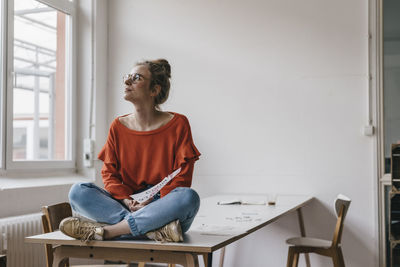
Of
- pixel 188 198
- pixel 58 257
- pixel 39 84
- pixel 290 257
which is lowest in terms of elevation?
pixel 290 257

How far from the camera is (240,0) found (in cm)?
420

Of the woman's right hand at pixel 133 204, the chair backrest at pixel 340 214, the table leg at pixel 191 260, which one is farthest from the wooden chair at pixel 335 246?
the table leg at pixel 191 260

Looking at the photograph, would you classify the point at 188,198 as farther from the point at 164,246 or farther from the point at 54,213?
the point at 54,213

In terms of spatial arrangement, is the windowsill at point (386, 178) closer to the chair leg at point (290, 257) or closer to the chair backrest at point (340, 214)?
the chair backrest at point (340, 214)

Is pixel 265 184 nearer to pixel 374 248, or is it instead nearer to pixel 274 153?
pixel 274 153

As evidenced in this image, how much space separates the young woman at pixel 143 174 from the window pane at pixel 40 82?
5.62 ft

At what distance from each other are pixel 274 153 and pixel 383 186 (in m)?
0.86

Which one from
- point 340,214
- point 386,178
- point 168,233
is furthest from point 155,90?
point 386,178

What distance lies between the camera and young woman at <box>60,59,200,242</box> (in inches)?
75.7

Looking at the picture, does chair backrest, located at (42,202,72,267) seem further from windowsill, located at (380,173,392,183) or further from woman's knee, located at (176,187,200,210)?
windowsill, located at (380,173,392,183)

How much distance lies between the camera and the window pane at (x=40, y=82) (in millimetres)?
3742

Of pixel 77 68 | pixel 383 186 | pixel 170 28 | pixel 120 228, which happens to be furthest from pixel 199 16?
pixel 120 228

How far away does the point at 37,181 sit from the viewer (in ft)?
12.5

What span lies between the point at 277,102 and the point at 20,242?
2200 millimetres
